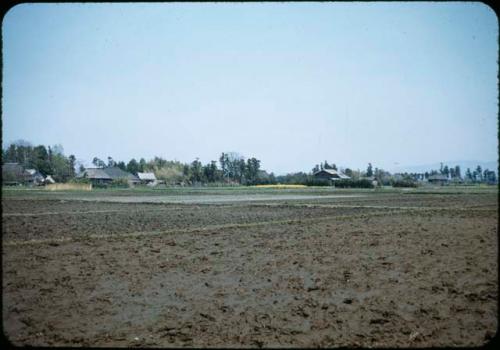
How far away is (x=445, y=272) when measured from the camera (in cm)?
873

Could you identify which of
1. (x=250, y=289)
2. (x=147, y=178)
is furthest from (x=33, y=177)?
(x=250, y=289)

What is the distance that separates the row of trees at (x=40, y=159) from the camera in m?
101

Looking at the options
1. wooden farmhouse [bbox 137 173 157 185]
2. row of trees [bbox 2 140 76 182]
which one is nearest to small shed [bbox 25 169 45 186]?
row of trees [bbox 2 140 76 182]

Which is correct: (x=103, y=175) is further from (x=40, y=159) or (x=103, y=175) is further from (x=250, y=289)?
(x=250, y=289)

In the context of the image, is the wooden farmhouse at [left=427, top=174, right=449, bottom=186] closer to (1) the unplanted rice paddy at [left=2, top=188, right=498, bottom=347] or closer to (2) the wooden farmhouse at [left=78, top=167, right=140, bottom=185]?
(2) the wooden farmhouse at [left=78, top=167, right=140, bottom=185]

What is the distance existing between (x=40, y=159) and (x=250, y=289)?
105587 mm

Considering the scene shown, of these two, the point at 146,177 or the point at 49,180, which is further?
the point at 146,177

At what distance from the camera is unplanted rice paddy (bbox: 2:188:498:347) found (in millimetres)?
5672

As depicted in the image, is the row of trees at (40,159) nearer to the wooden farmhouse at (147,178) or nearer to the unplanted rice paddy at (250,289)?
the wooden farmhouse at (147,178)

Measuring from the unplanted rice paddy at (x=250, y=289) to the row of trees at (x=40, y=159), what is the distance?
96512 mm

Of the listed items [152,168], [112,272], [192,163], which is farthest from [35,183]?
[112,272]

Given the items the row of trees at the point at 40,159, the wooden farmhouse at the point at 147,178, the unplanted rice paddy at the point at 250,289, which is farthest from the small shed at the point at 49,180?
the unplanted rice paddy at the point at 250,289

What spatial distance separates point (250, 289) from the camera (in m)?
7.74

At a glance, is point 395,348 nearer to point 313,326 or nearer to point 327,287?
point 313,326
